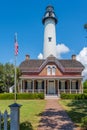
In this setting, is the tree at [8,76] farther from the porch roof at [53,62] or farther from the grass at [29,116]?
the grass at [29,116]

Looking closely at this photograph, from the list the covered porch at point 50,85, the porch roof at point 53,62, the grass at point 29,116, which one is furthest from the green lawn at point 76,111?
the porch roof at point 53,62

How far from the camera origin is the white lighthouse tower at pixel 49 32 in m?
46.1

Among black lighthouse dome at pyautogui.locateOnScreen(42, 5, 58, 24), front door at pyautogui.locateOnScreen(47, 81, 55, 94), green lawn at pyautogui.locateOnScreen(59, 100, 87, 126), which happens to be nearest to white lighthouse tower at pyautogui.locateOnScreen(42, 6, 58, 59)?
black lighthouse dome at pyautogui.locateOnScreen(42, 5, 58, 24)

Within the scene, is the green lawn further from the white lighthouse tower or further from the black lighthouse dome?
the black lighthouse dome

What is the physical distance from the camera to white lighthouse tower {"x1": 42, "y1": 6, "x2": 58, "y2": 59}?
46.1 meters

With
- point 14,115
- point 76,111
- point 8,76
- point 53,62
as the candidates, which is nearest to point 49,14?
point 53,62

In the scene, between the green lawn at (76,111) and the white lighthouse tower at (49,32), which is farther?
the white lighthouse tower at (49,32)

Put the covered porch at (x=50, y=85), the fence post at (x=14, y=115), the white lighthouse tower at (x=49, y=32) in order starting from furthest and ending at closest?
1. the white lighthouse tower at (x=49, y=32)
2. the covered porch at (x=50, y=85)
3. the fence post at (x=14, y=115)

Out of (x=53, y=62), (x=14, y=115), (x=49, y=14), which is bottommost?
(x=14, y=115)

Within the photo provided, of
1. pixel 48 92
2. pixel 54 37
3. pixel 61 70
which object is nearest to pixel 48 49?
pixel 54 37

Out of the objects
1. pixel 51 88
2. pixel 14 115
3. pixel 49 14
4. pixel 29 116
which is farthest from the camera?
pixel 49 14

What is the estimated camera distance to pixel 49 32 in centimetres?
4691

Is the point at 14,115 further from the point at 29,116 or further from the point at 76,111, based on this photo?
the point at 76,111

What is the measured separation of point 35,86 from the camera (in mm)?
40938
